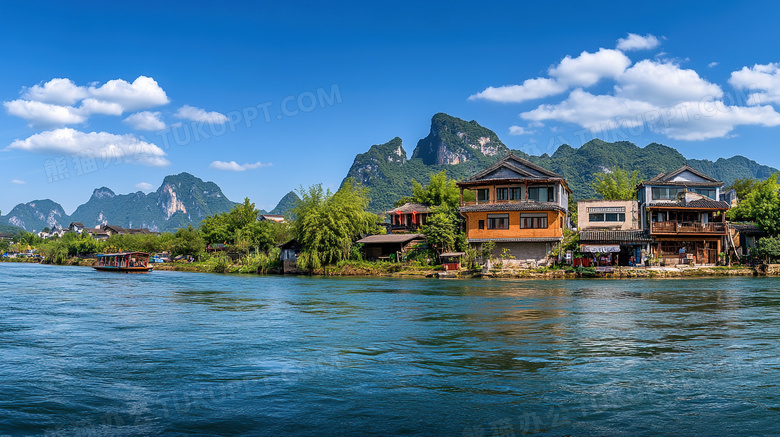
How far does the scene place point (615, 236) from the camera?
45156mm

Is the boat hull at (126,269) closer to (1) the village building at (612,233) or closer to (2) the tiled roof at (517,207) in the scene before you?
(2) the tiled roof at (517,207)

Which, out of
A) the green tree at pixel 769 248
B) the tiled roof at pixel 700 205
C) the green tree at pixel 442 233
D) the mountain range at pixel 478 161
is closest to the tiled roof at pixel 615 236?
the tiled roof at pixel 700 205

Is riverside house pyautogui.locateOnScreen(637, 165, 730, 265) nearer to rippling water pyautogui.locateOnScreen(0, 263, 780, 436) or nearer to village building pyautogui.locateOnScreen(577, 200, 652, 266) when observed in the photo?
village building pyautogui.locateOnScreen(577, 200, 652, 266)

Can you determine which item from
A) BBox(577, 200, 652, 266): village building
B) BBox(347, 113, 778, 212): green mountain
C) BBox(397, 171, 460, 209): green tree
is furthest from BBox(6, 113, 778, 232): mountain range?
BBox(577, 200, 652, 266): village building

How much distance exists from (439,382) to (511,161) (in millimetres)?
41926

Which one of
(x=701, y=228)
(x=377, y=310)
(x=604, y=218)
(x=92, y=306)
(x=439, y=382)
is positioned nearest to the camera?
(x=439, y=382)

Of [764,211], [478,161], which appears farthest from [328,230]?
[478,161]

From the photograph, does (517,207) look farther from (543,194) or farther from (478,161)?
(478,161)

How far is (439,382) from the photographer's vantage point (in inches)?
357

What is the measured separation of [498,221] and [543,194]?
180 inches

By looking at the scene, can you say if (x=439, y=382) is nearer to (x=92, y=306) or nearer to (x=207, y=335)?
(x=207, y=335)

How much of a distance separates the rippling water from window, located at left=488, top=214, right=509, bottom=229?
26.4 m

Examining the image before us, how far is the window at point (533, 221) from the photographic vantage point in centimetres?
4503

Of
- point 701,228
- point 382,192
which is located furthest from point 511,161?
point 382,192
